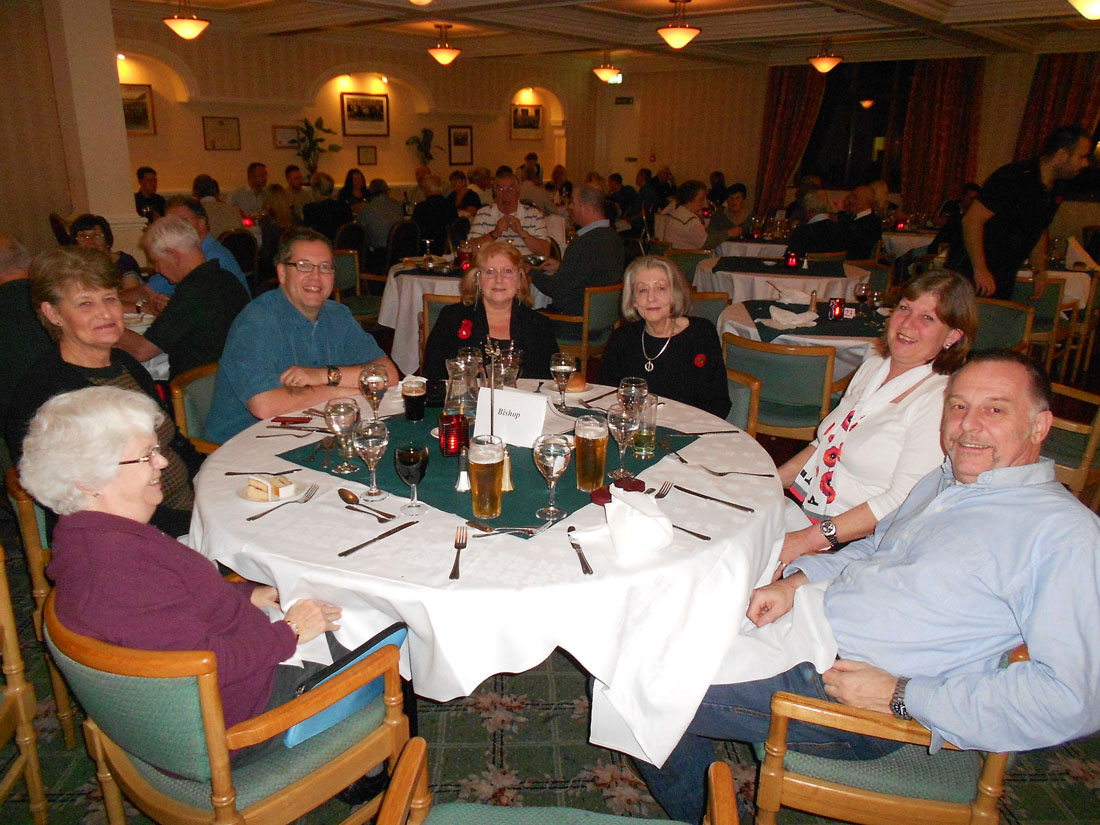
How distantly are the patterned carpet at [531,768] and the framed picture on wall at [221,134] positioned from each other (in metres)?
10.1

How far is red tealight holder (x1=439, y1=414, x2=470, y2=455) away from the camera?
205 centimetres

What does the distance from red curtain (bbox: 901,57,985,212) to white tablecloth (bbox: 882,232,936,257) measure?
2622 mm

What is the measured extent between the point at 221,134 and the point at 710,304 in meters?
9.16

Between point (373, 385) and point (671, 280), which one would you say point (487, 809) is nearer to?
point (373, 385)

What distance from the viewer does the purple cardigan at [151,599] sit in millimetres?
1253

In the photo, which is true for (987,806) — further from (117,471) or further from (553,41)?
(553,41)

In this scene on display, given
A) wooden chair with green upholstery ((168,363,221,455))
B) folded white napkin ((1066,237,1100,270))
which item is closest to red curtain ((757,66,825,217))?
folded white napkin ((1066,237,1100,270))

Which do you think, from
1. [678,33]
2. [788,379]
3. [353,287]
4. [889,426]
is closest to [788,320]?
[788,379]

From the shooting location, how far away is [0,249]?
326 cm

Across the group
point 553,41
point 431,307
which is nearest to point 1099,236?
point 553,41

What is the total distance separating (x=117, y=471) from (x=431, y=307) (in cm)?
320

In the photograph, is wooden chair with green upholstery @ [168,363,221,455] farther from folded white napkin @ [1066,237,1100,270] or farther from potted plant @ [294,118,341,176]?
potted plant @ [294,118,341,176]

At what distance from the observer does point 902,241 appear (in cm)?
906

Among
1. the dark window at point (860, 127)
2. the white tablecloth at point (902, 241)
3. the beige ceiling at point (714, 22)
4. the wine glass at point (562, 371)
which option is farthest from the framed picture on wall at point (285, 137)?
the wine glass at point (562, 371)
